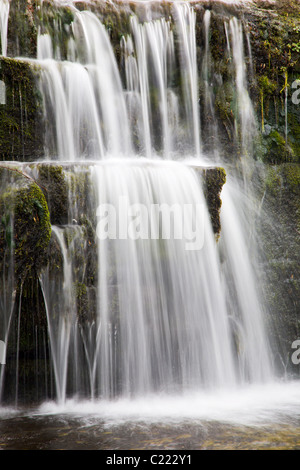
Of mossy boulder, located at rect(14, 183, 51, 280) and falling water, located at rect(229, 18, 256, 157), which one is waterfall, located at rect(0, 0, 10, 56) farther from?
falling water, located at rect(229, 18, 256, 157)

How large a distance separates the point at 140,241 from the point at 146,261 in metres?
0.27

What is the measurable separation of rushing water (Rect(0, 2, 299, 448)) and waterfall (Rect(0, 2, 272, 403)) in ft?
0.06

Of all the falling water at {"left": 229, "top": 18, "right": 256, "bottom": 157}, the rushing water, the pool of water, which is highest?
the falling water at {"left": 229, "top": 18, "right": 256, "bottom": 157}

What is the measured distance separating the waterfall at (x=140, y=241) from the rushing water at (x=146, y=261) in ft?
0.06

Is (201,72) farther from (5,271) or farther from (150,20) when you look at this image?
(5,271)

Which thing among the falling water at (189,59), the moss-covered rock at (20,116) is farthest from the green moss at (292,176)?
the moss-covered rock at (20,116)

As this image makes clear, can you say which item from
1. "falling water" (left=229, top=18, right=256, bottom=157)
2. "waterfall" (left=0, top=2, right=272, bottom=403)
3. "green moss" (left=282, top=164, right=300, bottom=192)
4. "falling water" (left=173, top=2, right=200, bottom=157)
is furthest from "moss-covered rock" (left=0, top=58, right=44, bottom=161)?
"green moss" (left=282, top=164, right=300, bottom=192)

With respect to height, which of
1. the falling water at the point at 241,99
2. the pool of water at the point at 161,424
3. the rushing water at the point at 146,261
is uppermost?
the falling water at the point at 241,99

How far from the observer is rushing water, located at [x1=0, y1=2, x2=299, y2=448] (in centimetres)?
525

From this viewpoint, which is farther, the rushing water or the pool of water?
the rushing water

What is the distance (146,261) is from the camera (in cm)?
586

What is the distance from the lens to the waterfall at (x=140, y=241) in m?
5.36

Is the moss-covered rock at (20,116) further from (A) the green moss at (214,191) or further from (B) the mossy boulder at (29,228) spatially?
(A) the green moss at (214,191)

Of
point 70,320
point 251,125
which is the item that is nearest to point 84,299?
point 70,320
